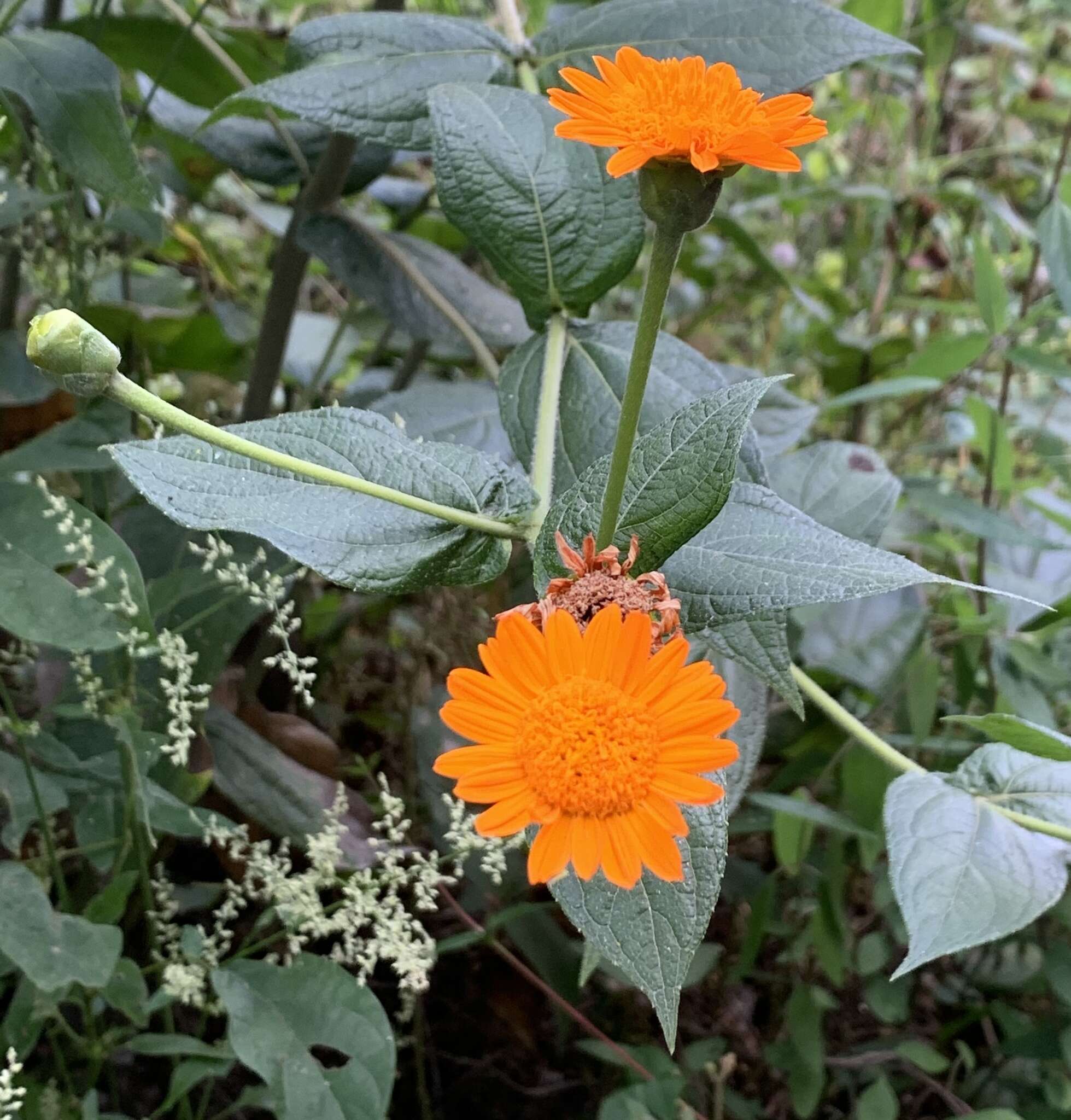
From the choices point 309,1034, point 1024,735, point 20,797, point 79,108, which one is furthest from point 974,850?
point 79,108

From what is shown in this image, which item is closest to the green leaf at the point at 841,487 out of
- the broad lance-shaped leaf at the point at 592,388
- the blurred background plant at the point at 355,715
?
the blurred background plant at the point at 355,715

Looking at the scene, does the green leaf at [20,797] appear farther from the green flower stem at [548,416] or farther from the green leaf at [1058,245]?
the green leaf at [1058,245]

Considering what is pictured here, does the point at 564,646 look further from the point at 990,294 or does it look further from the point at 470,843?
the point at 990,294

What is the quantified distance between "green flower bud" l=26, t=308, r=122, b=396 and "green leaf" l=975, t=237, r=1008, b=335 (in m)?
0.52

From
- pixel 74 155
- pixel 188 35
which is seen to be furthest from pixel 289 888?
pixel 188 35

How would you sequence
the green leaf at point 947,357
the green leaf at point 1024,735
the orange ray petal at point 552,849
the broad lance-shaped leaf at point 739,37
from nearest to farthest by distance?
the orange ray petal at point 552,849, the green leaf at point 1024,735, the broad lance-shaped leaf at point 739,37, the green leaf at point 947,357

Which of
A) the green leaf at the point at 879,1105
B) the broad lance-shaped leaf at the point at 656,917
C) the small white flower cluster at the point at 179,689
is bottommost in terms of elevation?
the green leaf at the point at 879,1105

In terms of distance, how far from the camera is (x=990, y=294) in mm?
636

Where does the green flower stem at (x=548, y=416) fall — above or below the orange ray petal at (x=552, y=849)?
above

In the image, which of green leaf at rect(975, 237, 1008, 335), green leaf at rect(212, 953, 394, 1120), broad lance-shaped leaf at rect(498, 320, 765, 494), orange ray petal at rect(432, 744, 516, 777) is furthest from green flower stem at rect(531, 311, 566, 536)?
green leaf at rect(975, 237, 1008, 335)

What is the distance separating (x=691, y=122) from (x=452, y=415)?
276 mm

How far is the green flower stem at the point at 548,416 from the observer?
15.0 inches

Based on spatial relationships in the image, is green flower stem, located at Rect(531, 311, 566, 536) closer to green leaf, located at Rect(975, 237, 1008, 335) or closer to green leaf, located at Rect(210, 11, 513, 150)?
green leaf, located at Rect(210, 11, 513, 150)

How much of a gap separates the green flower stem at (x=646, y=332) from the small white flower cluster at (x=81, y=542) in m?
0.20
